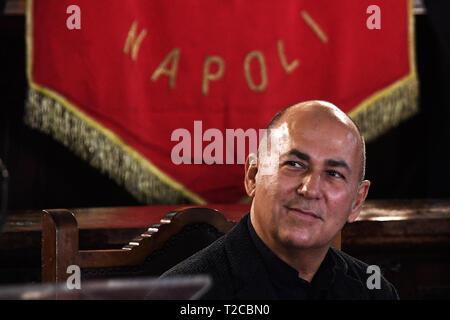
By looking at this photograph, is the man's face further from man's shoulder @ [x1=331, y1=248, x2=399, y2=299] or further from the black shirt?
man's shoulder @ [x1=331, y1=248, x2=399, y2=299]

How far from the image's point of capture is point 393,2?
2818 millimetres

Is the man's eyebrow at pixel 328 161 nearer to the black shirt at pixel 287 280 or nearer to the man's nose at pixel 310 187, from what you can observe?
the man's nose at pixel 310 187

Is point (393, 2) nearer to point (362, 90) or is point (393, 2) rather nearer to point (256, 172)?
point (362, 90)

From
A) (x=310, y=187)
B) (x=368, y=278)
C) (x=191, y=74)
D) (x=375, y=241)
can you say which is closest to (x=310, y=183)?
(x=310, y=187)

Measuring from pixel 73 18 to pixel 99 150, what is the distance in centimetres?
48

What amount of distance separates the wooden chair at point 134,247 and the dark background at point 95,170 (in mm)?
1449

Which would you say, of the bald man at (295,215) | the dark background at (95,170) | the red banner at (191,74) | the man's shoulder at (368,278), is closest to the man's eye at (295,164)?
the bald man at (295,215)

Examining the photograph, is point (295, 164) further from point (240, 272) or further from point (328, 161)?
point (240, 272)

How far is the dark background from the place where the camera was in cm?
275

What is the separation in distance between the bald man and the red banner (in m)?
1.55

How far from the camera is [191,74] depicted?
8.91ft

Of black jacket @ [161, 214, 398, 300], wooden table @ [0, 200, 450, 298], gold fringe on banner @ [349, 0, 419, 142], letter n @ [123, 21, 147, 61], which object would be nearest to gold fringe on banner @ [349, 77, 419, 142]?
gold fringe on banner @ [349, 0, 419, 142]
